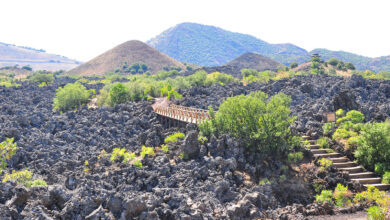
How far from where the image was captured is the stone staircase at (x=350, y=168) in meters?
31.7

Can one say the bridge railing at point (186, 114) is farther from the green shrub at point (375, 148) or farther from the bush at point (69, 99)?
the bush at point (69, 99)

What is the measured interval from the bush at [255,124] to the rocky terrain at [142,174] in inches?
60.4

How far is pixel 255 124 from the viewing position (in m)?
36.6

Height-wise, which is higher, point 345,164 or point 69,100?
point 345,164

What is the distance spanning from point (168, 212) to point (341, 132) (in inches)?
962

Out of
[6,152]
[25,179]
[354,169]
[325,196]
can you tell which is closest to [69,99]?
[6,152]

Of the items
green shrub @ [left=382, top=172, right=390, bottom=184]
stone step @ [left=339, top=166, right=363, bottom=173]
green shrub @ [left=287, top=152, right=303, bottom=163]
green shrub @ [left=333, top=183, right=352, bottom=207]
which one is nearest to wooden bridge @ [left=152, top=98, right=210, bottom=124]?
green shrub @ [left=287, top=152, right=303, bottom=163]

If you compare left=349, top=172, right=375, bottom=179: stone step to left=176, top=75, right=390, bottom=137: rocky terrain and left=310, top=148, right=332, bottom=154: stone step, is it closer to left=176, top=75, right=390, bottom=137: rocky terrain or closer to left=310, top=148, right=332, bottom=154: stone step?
left=310, top=148, right=332, bottom=154: stone step

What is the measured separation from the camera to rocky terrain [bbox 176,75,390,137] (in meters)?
48.5

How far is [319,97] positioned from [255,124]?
38.0 m

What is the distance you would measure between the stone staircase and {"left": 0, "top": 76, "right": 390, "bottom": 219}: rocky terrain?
4.47 feet

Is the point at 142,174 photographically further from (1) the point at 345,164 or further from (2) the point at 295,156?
(1) the point at 345,164

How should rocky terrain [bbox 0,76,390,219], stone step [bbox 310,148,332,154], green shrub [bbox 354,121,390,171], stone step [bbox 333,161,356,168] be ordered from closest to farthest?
rocky terrain [bbox 0,76,390,219] < green shrub [bbox 354,121,390,171] < stone step [bbox 333,161,356,168] < stone step [bbox 310,148,332,154]

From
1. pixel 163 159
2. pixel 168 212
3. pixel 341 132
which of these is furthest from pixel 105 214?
pixel 341 132
